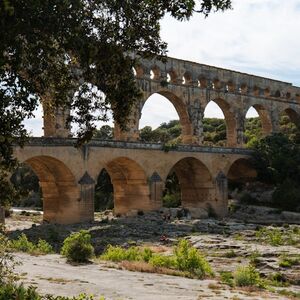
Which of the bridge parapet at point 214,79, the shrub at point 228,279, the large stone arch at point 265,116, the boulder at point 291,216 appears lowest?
the shrub at point 228,279

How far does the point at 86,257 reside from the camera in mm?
19672

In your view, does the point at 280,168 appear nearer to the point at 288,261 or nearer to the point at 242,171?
the point at 242,171

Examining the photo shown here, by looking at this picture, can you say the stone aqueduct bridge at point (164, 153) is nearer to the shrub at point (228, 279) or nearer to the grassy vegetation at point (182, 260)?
the grassy vegetation at point (182, 260)

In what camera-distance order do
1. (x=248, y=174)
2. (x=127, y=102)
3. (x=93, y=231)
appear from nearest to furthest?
(x=127, y=102) → (x=93, y=231) → (x=248, y=174)

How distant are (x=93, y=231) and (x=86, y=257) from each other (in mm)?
11241

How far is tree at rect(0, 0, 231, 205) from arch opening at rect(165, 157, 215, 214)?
106 feet

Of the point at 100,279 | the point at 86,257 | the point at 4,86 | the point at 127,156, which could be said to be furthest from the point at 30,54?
the point at 127,156

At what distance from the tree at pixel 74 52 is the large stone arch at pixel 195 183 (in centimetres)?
3233

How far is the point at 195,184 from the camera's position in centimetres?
4588

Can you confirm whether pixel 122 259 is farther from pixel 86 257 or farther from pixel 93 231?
pixel 93 231

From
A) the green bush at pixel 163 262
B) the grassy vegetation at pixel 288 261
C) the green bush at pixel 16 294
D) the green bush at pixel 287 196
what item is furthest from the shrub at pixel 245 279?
the green bush at pixel 287 196

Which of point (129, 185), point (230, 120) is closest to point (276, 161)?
point (230, 120)

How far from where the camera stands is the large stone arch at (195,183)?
4469cm

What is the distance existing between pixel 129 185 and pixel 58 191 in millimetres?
6818
